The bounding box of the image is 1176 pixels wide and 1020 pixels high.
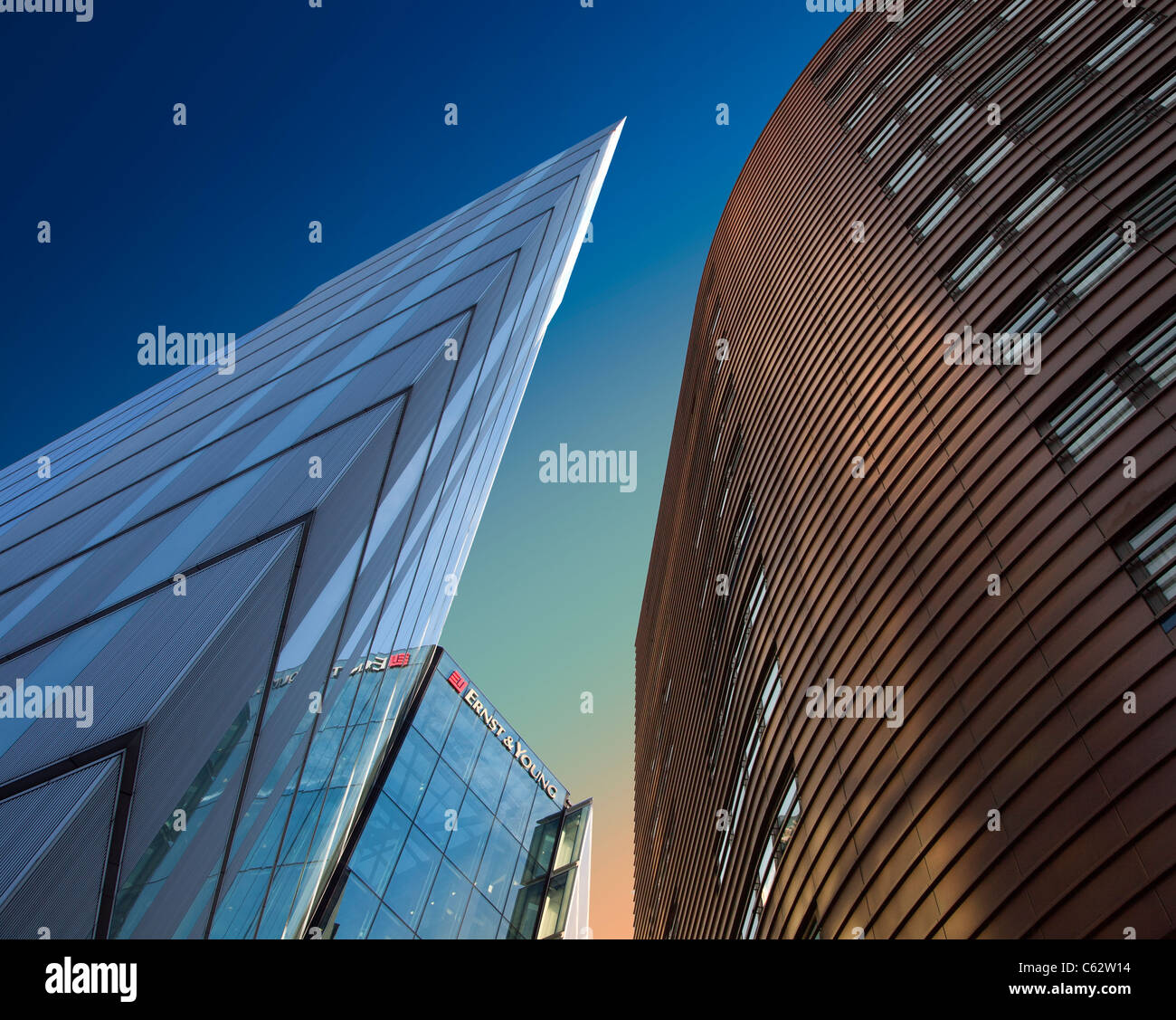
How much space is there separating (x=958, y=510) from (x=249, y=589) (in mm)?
9468

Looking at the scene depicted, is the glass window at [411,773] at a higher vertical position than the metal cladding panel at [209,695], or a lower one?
higher

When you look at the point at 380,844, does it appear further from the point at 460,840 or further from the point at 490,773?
the point at 490,773

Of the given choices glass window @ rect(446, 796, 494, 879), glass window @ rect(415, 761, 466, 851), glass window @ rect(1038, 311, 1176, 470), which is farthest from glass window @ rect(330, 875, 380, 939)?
glass window @ rect(1038, 311, 1176, 470)

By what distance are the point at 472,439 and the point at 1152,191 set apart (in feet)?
31.5

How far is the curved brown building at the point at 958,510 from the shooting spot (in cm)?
800

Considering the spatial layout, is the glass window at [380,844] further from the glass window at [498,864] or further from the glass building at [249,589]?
the glass window at [498,864]

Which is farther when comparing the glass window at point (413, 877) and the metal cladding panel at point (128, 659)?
the glass window at point (413, 877)

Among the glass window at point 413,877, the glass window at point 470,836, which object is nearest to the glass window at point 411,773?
the glass window at point 413,877

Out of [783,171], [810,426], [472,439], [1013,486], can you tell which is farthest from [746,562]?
[783,171]

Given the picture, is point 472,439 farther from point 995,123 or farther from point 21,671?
point 995,123

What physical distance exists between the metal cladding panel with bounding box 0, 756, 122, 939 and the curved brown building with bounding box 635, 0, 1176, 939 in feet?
25.1

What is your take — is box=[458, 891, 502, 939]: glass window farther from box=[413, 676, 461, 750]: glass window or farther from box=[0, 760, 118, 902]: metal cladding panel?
box=[0, 760, 118, 902]: metal cladding panel

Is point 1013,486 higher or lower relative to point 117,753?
higher
